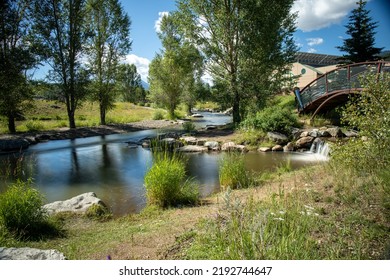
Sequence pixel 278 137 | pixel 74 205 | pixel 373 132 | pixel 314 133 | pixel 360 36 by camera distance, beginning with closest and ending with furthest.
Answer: pixel 360 36
pixel 373 132
pixel 74 205
pixel 314 133
pixel 278 137

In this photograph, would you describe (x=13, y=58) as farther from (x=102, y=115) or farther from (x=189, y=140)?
(x=189, y=140)

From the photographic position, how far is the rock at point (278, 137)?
13562 mm

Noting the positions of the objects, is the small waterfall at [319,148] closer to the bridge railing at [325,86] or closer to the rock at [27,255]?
the bridge railing at [325,86]

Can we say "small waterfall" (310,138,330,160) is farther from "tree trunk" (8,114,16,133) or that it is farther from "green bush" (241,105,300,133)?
"tree trunk" (8,114,16,133)

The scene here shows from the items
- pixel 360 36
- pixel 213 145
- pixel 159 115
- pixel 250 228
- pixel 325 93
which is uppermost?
pixel 360 36

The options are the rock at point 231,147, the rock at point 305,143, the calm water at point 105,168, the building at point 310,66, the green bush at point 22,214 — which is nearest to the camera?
the green bush at point 22,214

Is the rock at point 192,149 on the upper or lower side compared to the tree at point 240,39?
lower

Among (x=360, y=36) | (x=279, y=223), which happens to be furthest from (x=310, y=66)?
(x=279, y=223)

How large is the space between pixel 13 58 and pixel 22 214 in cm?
1610

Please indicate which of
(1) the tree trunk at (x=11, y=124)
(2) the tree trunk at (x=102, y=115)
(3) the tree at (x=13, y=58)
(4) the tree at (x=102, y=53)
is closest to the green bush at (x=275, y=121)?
(4) the tree at (x=102, y=53)

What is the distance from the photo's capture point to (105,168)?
1050 cm

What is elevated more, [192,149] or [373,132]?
[373,132]

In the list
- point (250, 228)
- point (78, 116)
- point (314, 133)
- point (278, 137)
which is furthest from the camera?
point (78, 116)

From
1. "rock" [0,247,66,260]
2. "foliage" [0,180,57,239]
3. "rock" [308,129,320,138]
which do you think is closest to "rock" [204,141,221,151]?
"rock" [308,129,320,138]
